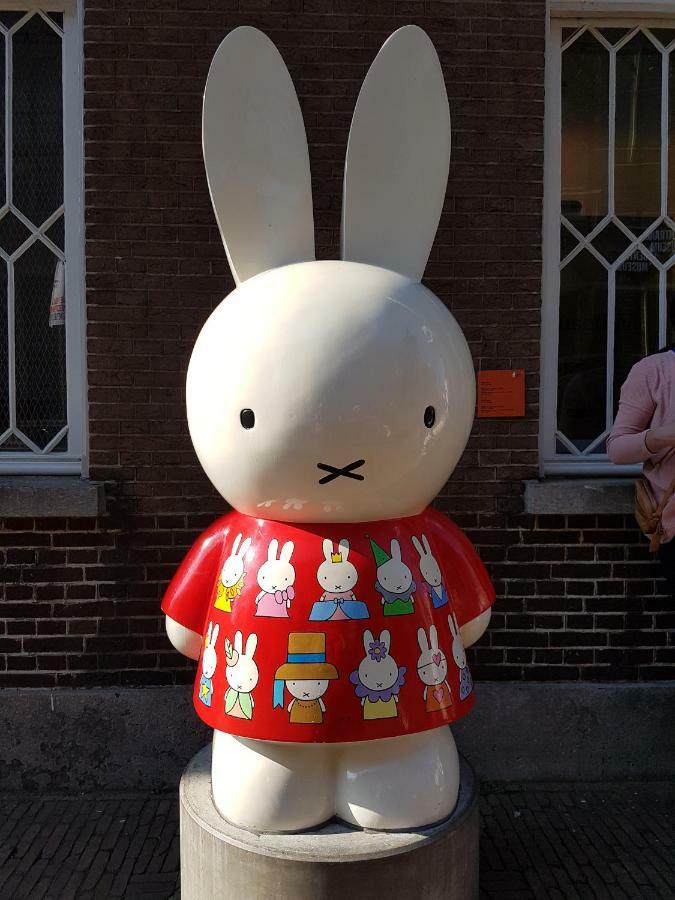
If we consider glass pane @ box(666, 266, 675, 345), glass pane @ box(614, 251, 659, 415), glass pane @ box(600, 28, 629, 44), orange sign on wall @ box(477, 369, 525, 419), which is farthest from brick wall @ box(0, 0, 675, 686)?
glass pane @ box(666, 266, 675, 345)

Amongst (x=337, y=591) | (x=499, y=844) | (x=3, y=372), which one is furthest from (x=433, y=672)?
(x=3, y=372)

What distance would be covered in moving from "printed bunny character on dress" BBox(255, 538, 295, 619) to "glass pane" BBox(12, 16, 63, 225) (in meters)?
2.54

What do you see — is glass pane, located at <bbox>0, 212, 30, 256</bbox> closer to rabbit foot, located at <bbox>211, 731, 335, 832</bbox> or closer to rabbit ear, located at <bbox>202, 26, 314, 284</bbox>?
rabbit ear, located at <bbox>202, 26, 314, 284</bbox>

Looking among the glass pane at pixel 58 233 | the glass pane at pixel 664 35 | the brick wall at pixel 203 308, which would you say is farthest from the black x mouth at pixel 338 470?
the glass pane at pixel 664 35

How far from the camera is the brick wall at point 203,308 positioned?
410 centimetres

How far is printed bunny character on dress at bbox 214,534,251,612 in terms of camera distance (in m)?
2.77

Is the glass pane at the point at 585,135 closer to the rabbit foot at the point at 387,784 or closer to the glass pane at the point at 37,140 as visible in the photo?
the glass pane at the point at 37,140

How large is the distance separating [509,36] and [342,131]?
92cm

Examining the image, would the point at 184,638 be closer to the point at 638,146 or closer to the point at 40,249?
the point at 40,249

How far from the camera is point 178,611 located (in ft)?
9.95

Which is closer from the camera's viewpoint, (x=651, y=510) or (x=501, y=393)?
(x=651, y=510)

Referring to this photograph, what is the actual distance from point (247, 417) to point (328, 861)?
139cm

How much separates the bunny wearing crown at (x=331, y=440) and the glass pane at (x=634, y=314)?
6.38 ft

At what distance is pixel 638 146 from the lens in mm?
4527
